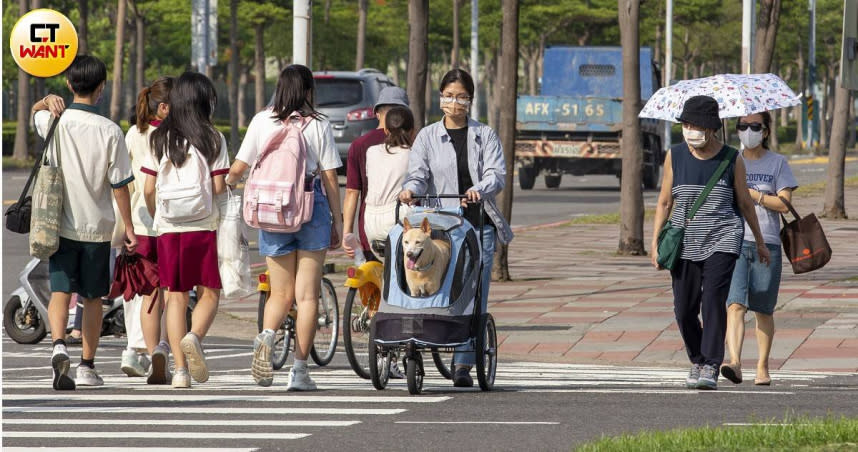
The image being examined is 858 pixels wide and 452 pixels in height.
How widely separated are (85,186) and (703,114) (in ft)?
11.2

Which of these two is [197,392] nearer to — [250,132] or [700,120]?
[250,132]

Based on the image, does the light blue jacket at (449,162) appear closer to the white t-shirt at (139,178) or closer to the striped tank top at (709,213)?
the striped tank top at (709,213)

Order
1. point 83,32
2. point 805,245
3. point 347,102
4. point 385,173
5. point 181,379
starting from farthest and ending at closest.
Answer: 1. point 83,32
2. point 347,102
3. point 385,173
4. point 805,245
5. point 181,379

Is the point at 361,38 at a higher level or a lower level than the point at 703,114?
higher

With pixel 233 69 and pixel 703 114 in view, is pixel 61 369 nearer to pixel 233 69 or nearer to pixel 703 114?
pixel 703 114

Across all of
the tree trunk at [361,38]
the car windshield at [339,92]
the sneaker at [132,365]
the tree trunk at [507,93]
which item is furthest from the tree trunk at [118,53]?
the sneaker at [132,365]

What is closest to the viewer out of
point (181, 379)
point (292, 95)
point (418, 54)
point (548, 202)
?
point (292, 95)

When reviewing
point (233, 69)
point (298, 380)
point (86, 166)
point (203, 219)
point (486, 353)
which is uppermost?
point (233, 69)

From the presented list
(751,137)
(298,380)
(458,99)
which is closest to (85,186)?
(298,380)

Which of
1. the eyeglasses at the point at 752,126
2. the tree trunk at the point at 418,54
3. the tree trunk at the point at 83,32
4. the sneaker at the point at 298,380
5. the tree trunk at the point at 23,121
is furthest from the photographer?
the tree trunk at the point at 83,32

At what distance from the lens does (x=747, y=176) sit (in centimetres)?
987

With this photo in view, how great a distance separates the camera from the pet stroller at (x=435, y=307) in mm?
9008

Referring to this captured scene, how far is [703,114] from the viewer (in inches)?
358

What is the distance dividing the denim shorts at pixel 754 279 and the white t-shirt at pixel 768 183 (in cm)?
9
